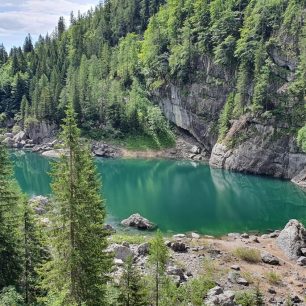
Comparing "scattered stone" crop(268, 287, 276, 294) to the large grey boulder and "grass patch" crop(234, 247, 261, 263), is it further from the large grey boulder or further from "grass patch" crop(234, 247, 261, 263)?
the large grey boulder

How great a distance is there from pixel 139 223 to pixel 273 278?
23.9 metres

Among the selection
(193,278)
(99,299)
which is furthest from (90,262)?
(193,278)

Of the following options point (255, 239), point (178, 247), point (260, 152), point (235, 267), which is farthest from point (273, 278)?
point (260, 152)

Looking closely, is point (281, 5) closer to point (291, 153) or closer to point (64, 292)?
point (291, 153)

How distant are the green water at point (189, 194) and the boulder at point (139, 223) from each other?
2005mm

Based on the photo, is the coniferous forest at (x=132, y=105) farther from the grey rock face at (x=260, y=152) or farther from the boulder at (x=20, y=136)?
the boulder at (x=20, y=136)

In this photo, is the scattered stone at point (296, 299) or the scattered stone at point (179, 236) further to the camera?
the scattered stone at point (179, 236)

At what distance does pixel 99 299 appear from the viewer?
2689 centimetres

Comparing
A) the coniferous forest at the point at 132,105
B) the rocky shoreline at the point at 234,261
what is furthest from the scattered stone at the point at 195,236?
the coniferous forest at the point at 132,105

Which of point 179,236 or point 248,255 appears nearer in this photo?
point 248,255

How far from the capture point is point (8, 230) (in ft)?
102

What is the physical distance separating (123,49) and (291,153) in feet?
301

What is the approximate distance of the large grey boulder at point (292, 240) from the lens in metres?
54.2

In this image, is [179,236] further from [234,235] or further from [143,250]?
[143,250]
